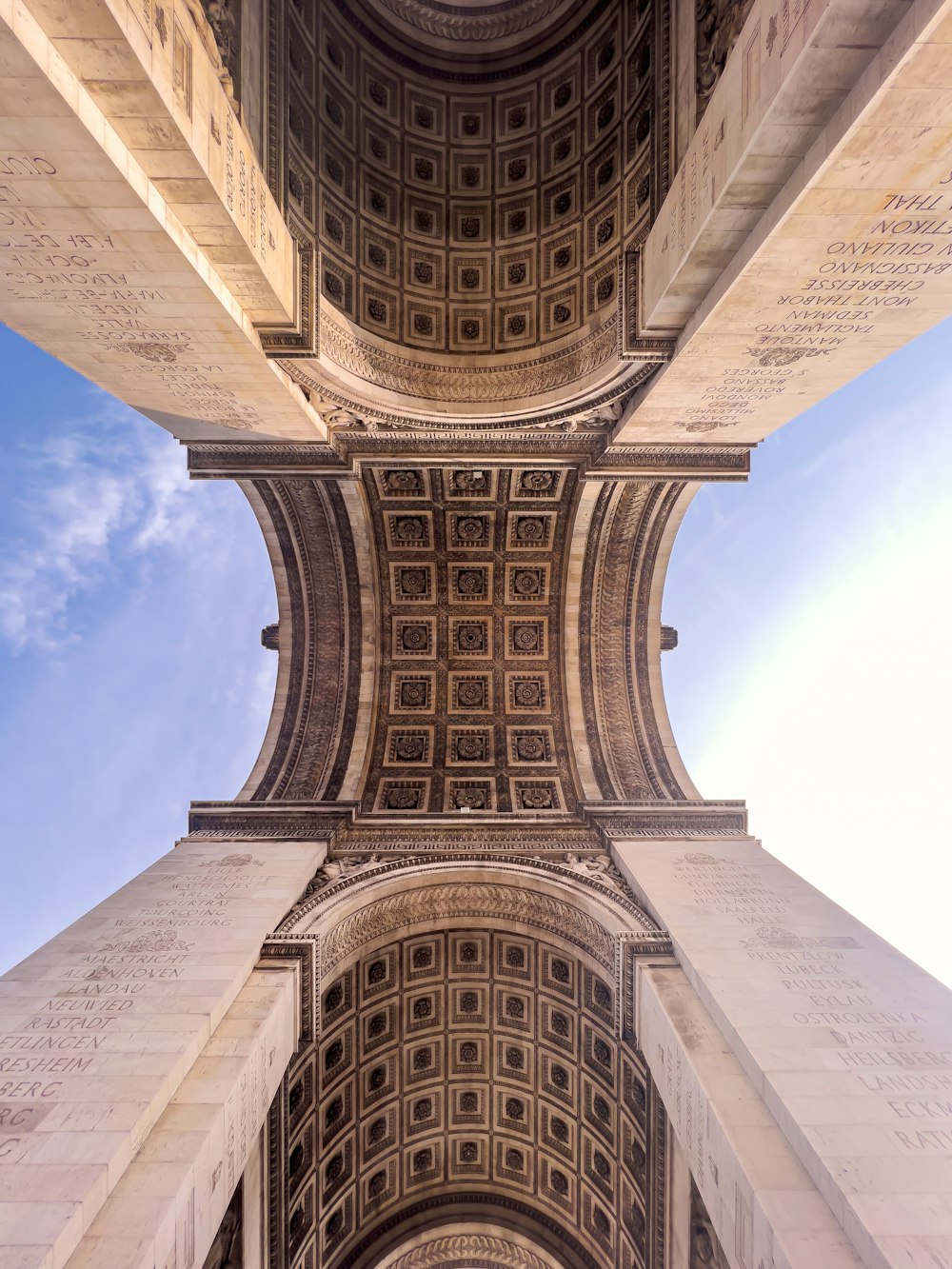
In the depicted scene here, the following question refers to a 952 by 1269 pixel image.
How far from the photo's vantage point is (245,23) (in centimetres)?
946

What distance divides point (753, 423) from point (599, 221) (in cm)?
556

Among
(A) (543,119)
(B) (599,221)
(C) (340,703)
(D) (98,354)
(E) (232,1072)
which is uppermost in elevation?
(A) (543,119)

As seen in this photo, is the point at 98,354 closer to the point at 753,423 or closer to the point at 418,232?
the point at 418,232

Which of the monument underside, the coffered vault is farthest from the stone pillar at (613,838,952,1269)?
the coffered vault

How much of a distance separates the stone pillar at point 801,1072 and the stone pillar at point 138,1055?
553cm

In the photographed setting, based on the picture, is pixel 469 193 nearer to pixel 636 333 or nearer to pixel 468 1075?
pixel 636 333

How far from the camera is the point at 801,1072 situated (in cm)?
748

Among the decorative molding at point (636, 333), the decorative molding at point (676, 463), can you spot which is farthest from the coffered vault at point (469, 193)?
the decorative molding at point (676, 463)

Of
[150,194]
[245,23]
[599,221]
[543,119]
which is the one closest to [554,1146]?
[150,194]

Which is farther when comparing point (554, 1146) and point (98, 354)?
point (554, 1146)

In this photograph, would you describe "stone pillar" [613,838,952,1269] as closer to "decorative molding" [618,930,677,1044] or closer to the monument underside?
the monument underside

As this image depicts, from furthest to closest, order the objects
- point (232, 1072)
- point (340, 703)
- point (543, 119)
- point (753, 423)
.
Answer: point (340, 703) < point (543, 119) < point (753, 423) < point (232, 1072)

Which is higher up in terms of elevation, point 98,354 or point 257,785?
point 98,354

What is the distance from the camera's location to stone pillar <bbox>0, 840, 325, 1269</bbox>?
21.3 ft
